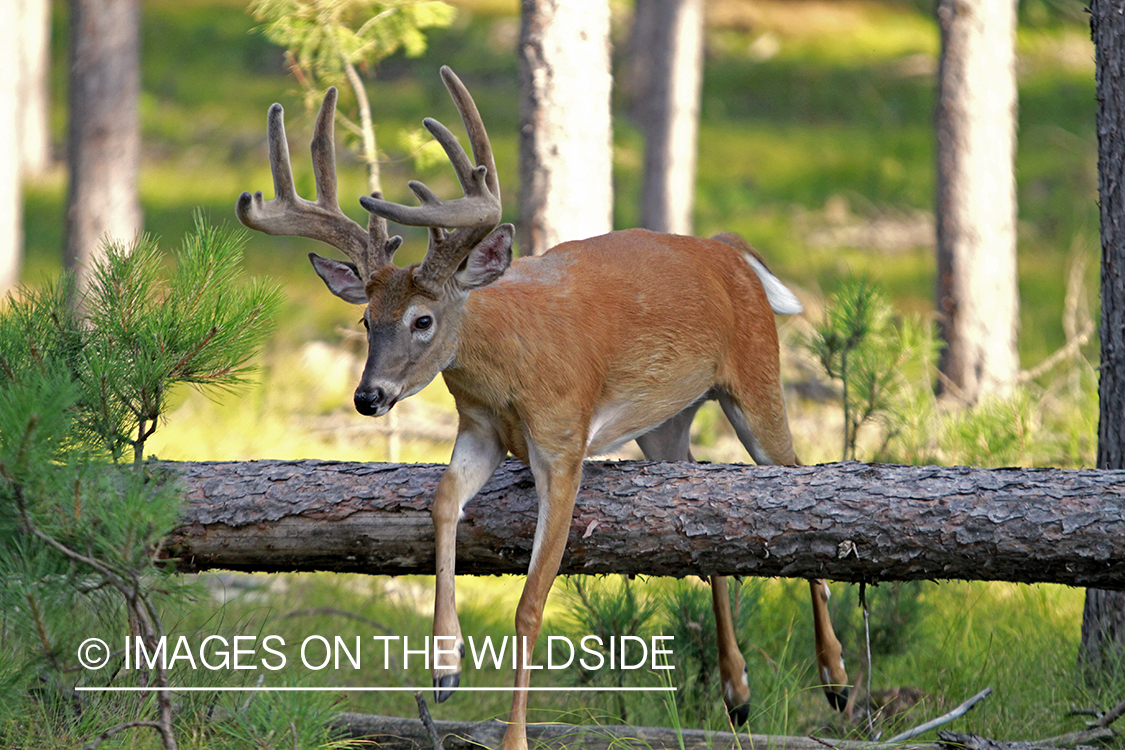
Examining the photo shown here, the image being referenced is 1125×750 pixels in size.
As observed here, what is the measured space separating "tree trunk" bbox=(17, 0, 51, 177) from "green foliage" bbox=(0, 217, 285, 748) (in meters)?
13.9

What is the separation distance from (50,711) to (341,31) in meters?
3.54

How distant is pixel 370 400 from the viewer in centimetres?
319

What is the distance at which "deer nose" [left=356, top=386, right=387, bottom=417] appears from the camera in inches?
125

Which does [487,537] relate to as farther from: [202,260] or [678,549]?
[202,260]

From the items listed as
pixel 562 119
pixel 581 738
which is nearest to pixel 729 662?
pixel 581 738

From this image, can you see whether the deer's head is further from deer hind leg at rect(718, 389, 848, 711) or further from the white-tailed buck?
deer hind leg at rect(718, 389, 848, 711)

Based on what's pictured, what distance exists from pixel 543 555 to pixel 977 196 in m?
5.40

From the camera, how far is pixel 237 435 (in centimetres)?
734

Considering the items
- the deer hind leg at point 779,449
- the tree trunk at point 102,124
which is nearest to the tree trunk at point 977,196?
the deer hind leg at point 779,449


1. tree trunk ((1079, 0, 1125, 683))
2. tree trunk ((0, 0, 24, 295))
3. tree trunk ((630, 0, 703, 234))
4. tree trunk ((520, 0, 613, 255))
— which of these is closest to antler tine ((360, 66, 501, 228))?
tree trunk ((520, 0, 613, 255))

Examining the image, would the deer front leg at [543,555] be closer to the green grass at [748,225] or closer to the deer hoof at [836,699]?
the green grass at [748,225]

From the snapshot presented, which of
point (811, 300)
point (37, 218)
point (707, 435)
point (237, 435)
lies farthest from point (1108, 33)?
point (37, 218)

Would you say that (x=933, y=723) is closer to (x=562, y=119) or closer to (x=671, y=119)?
(x=562, y=119)

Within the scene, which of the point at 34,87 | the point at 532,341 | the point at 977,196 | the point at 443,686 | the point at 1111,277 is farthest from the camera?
the point at 34,87
